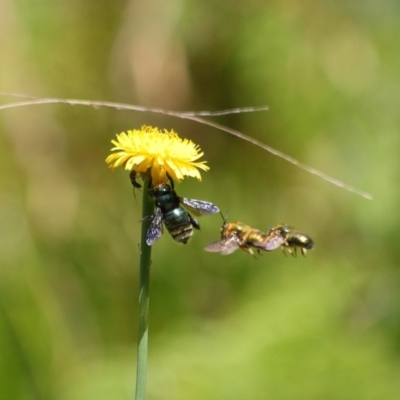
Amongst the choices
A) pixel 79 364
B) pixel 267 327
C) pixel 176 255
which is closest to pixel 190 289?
pixel 176 255

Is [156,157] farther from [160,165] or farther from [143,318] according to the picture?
[143,318]

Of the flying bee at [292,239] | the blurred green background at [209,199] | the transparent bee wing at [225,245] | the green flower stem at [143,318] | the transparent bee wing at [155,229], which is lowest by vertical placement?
the green flower stem at [143,318]

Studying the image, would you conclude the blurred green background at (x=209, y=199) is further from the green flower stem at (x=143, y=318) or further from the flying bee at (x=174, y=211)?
the green flower stem at (x=143, y=318)

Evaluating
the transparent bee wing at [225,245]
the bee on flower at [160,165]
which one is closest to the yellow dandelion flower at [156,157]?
the bee on flower at [160,165]

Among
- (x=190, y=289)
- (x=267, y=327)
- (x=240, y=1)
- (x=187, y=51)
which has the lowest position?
(x=267, y=327)

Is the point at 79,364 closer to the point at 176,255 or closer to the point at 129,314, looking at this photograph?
the point at 129,314

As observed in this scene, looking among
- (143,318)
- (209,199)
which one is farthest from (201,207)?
(209,199)
